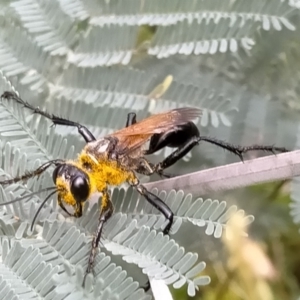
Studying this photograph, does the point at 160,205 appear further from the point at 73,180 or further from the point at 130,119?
the point at 130,119

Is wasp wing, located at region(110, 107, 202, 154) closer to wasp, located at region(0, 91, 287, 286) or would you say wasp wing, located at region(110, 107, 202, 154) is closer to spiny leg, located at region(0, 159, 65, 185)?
wasp, located at region(0, 91, 287, 286)

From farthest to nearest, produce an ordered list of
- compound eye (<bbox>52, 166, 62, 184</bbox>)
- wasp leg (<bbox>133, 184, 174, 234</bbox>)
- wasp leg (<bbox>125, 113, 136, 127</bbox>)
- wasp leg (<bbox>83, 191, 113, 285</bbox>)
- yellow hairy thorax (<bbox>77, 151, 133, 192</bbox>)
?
wasp leg (<bbox>125, 113, 136, 127</bbox>) < yellow hairy thorax (<bbox>77, 151, 133, 192</bbox>) < compound eye (<bbox>52, 166, 62, 184</bbox>) < wasp leg (<bbox>133, 184, 174, 234</bbox>) < wasp leg (<bbox>83, 191, 113, 285</bbox>)

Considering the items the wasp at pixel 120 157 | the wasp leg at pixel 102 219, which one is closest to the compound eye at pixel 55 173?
the wasp at pixel 120 157

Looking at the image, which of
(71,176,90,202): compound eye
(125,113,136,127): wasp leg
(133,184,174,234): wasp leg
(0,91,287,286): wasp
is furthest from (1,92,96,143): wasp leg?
(133,184,174,234): wasp leg

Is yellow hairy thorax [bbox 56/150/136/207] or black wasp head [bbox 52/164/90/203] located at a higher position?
black wasp head [bbox 52/164/90/203]

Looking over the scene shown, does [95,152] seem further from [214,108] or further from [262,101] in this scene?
[262,101]

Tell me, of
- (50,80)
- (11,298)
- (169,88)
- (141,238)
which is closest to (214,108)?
(169,88)

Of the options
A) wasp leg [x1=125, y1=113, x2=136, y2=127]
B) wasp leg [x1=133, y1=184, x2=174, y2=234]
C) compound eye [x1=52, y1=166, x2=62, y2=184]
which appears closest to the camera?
wasp leg [x1=133, y1=184, x2=174, y2=234]

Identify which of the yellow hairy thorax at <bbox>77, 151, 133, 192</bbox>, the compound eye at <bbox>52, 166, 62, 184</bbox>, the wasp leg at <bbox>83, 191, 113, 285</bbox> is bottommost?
the yellow hairy thorax at <bbox>77, 151, 133, 192</bbox>

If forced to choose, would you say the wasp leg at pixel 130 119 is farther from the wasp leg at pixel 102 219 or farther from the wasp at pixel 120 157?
the wasp leg at pixel 102 219
